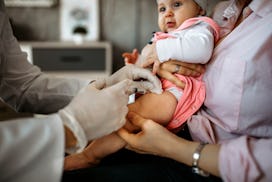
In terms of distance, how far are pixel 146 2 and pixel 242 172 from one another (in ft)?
9.29

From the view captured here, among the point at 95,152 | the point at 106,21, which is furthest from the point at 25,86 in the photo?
the point at 106,21

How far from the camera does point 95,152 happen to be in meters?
0.94

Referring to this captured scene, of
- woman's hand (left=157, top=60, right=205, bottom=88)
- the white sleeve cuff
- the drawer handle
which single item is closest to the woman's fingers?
woman's hand (left=157, top=60, right=205, bottom=88)

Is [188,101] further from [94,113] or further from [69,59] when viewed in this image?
[69,59]

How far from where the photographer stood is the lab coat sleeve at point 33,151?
67 cm

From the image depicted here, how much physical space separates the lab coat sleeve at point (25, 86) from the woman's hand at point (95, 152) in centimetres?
34

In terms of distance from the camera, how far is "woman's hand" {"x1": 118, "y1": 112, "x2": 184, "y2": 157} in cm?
82

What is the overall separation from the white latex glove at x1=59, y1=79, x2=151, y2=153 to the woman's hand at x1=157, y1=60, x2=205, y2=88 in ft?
0.51

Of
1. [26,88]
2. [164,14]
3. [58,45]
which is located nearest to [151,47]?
[164,14]

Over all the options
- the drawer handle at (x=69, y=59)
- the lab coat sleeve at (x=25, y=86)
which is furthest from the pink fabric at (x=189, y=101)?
the drawer handle at (x=69, y=59)

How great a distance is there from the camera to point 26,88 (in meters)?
1.22

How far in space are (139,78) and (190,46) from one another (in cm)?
21

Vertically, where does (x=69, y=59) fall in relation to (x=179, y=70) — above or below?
below

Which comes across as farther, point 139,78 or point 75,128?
point 139,78
